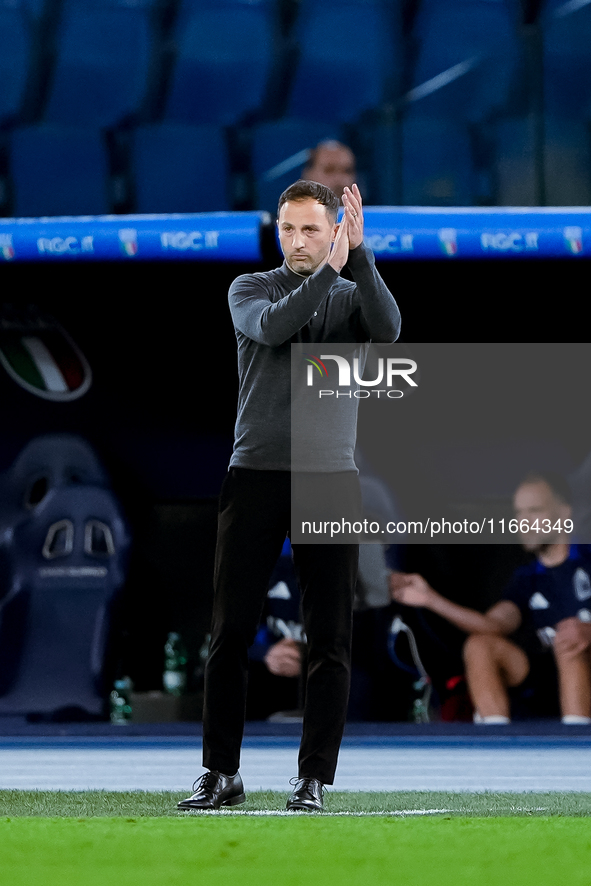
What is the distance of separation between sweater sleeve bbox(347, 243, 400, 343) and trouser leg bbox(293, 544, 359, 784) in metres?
0.41

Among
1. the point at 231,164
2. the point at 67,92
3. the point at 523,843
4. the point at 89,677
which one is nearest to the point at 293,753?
the point at 89,677

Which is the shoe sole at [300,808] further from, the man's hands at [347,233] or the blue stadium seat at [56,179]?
the blue stadium seat at [56,179]

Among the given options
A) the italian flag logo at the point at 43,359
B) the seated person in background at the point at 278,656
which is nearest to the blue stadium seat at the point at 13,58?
the italian flag logo at the point at 43,359

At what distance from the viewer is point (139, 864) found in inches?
63.8

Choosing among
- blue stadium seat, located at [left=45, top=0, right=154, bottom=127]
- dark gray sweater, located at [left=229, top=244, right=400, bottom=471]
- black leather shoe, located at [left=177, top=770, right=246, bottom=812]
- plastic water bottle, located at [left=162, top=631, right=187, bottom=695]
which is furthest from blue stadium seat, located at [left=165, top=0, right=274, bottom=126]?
black leather shoe, located at [left=177, top=770, right=246, bottom=812]

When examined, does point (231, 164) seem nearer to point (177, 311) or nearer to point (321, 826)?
point (177, 311)

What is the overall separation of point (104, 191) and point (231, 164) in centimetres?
57

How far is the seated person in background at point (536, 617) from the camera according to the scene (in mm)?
4426

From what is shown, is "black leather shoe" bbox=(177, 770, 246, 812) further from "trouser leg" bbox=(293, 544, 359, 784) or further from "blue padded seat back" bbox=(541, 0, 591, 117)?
"blue padded seat back" bbox=(541, 0, 591, 117)

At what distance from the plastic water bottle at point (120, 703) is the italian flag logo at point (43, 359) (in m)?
1.34

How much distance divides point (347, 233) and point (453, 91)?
3.32 m

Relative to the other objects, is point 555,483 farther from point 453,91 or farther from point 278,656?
point 453,91

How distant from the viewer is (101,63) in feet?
17.7

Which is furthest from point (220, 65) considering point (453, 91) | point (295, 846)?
point (295, 846)
